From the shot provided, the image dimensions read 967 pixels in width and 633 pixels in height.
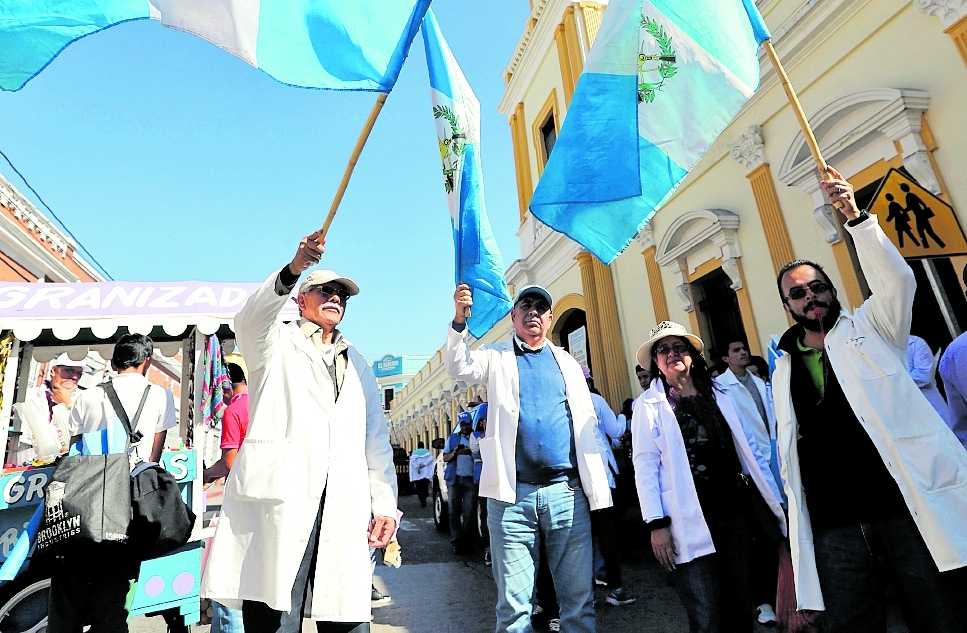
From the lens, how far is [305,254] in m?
2.15

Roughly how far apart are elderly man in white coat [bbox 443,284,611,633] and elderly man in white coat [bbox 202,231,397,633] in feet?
1.97

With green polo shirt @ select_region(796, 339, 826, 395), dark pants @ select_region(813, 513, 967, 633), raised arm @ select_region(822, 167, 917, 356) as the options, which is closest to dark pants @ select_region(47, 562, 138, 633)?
dark pants @ select_region(813, 513, 967, 633)

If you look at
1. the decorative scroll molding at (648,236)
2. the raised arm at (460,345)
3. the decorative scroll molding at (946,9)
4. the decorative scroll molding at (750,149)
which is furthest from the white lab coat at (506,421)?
the decorative scroll molding at (648,236)

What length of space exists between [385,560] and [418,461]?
543 inches

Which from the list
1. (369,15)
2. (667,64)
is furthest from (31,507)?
(667,64)

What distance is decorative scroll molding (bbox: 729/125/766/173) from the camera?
722 cm

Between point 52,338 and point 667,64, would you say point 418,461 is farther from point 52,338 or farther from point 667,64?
point 667,64

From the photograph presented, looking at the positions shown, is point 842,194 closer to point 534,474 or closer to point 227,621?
point 534,474

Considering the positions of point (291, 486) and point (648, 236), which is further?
point (648, 236)

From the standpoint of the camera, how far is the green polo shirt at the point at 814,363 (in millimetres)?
2398

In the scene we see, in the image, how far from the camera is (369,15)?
2594 mm

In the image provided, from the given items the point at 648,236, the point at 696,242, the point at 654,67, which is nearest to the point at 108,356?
the point at 654,67

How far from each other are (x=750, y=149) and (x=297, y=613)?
7664 mm

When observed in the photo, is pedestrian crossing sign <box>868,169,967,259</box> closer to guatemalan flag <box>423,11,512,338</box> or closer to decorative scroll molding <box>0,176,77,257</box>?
guatemalan flag <box>423,11,512,338</box>
